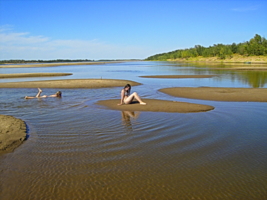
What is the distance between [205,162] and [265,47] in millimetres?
136381

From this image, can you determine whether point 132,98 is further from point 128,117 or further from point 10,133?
point 10,133

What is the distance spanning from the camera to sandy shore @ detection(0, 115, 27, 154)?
8.25m

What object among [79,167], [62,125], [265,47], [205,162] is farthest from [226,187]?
[265,47]

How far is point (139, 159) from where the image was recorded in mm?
7223

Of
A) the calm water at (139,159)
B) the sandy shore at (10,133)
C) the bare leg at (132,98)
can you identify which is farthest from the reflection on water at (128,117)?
the sandy shore at (10,133)

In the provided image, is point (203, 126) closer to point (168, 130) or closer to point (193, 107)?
point (168, 130)

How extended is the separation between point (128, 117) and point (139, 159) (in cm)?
523

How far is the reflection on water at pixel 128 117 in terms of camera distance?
34.4 feet

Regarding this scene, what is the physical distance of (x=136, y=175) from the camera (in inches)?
247

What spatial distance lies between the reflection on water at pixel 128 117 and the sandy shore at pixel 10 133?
4.27m

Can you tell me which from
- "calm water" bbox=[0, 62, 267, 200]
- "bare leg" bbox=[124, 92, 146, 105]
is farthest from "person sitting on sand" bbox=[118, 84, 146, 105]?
"calm water" bbox=[0, 62, 267, 200]

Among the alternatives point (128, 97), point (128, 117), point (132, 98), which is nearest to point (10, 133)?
point (128, 117)

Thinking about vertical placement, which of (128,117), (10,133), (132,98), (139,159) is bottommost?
(139,159)

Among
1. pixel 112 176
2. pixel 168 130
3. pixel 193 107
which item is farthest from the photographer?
pixel 193 107
